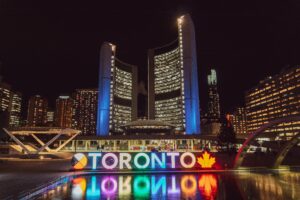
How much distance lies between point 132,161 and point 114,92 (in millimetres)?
133669

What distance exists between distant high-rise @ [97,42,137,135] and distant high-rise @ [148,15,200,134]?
784 inches

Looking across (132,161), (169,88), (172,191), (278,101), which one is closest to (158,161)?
(132,161)

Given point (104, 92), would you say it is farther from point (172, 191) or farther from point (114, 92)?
point (172, 191)

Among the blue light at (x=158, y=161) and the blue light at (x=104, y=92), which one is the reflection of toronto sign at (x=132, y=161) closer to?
the blue light at (x=158, y=161)

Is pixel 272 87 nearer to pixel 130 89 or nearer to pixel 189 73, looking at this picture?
pixel 189 73

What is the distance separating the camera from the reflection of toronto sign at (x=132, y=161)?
26.5 m

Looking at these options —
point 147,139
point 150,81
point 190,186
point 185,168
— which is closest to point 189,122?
point 147,139

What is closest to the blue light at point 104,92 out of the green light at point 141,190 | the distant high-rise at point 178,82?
the distant high-rise at point 178,82

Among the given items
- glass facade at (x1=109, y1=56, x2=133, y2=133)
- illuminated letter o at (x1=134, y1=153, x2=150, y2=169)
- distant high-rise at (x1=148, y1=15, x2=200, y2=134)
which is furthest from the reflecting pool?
glass facade at (x1=109, y1=56, x2=133, y2=133)

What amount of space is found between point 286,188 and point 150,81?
149012 mm

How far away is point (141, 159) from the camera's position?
26.6 m

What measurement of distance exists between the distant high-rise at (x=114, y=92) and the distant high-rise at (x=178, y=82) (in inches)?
784

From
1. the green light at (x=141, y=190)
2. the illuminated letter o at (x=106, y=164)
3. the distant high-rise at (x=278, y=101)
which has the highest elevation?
the distant high-rise at (x=278, y=101)

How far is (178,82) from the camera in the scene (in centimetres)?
14125
